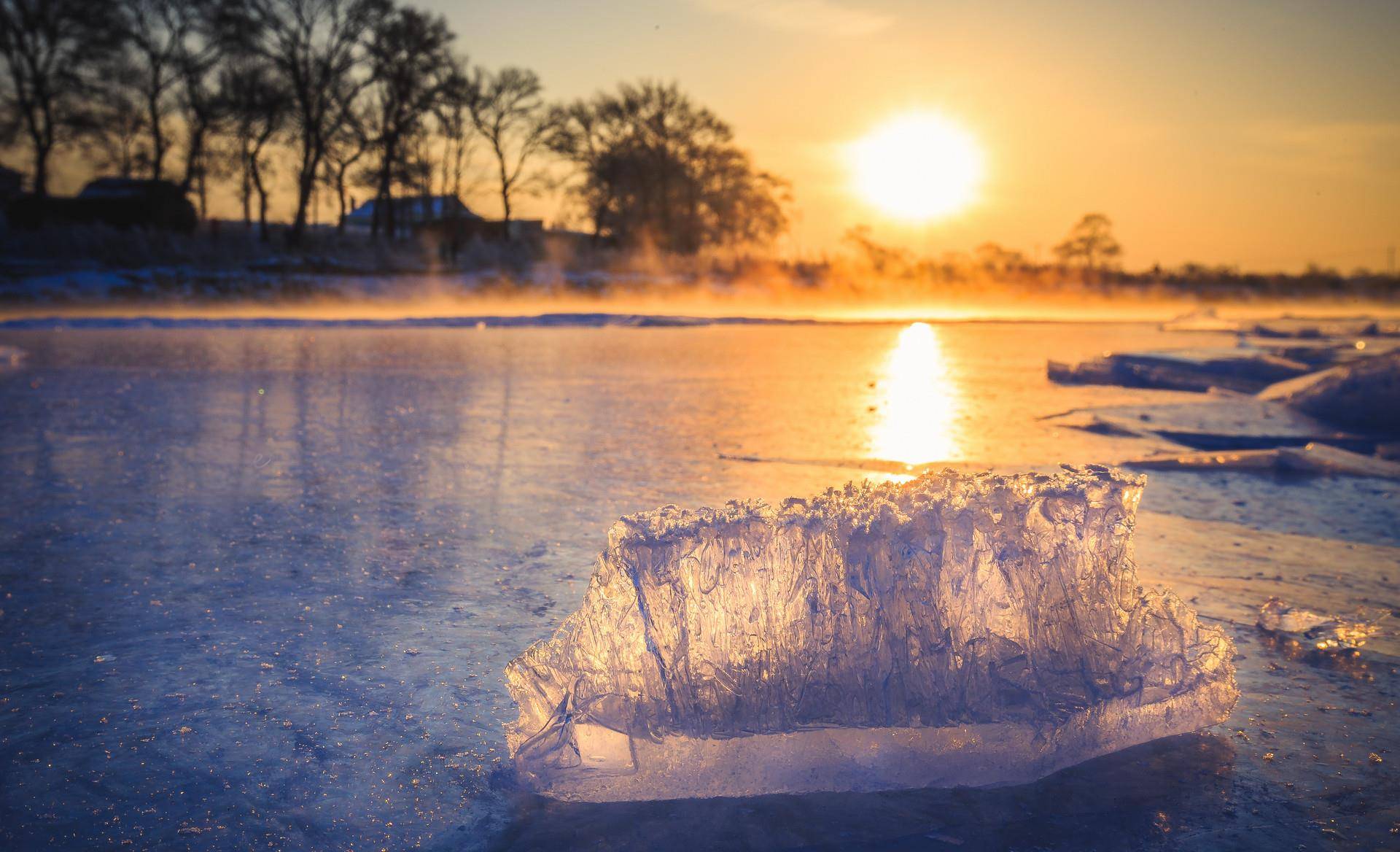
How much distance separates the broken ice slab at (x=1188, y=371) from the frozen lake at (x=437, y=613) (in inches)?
77.6

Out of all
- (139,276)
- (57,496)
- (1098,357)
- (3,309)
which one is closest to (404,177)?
(139,276)

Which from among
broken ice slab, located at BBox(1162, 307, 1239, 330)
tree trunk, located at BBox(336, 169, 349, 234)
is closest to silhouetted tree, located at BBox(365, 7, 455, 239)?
tree trunk, located at BBox(336, 169, 349, 234)

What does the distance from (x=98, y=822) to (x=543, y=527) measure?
5.47 feet

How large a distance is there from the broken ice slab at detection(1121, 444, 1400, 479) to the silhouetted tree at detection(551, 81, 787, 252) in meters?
29.9

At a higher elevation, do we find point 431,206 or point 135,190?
point 431,206

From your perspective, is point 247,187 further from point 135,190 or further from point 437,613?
point 437,613

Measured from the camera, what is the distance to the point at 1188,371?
741 cm

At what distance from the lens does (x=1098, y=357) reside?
26.3 feet

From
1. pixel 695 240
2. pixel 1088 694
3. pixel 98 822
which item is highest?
pixel 695 240

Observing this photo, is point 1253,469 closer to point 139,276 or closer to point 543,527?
point 543,527

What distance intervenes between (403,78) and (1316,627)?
99.2ft

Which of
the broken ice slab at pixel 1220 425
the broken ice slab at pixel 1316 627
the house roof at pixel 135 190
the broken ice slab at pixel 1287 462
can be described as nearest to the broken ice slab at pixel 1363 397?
the broken ice slab at pixel 1220 425

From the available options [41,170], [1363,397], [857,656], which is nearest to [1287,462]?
[1363,397]

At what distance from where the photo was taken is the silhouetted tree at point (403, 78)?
27.4 m
